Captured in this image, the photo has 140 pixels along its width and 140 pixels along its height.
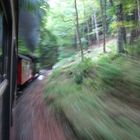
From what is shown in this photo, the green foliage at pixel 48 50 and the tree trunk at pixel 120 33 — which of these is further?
the green foliage at pixel 48 50

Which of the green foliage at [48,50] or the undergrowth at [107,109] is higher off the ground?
the undergrowth at [107,109]

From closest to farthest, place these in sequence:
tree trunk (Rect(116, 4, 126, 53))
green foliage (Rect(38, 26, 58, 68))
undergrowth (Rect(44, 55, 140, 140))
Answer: undergrowth (Rect(44, 55, 140, 140)) → tree trunk (Rect(116, 4, 126, 53)) → green foliage (Rect(38, 26, 58, 68))

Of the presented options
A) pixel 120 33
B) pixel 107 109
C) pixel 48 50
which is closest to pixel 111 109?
pixel 107 109

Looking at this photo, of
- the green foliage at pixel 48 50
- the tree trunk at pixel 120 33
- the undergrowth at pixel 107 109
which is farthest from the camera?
the green foliage at pixel 48 50

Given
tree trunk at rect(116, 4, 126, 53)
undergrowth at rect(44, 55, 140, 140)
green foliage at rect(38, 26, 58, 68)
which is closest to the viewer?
undergrowth at rect(44, 55, 140, 140)

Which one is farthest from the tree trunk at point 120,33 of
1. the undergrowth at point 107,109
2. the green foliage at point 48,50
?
the green foliage at point 48,50

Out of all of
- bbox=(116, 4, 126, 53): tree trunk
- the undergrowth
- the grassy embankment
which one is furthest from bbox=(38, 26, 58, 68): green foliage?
the grassy embankment

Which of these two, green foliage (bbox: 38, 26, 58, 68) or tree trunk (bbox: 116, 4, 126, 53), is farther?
green foliage (bbox: 38, 26, 58, 68)

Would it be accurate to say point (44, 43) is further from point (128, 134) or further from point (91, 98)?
point (128, 134)

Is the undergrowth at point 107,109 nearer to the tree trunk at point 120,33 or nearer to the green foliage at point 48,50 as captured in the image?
the tree trunk at point 120,33

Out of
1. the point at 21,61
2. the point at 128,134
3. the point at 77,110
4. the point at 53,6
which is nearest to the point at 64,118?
the point at 77,110

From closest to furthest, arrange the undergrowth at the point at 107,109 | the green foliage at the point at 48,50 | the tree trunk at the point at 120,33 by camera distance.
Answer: the undergrowth at the point at 107,109
the tree trunk at the point at 120,33
the green foliage at the point at 48,50

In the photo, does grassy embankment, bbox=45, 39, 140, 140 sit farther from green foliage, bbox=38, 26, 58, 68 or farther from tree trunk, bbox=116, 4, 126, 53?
green foliage, bbox=38, 26, 58, 68

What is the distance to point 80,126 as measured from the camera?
5.68 metres
